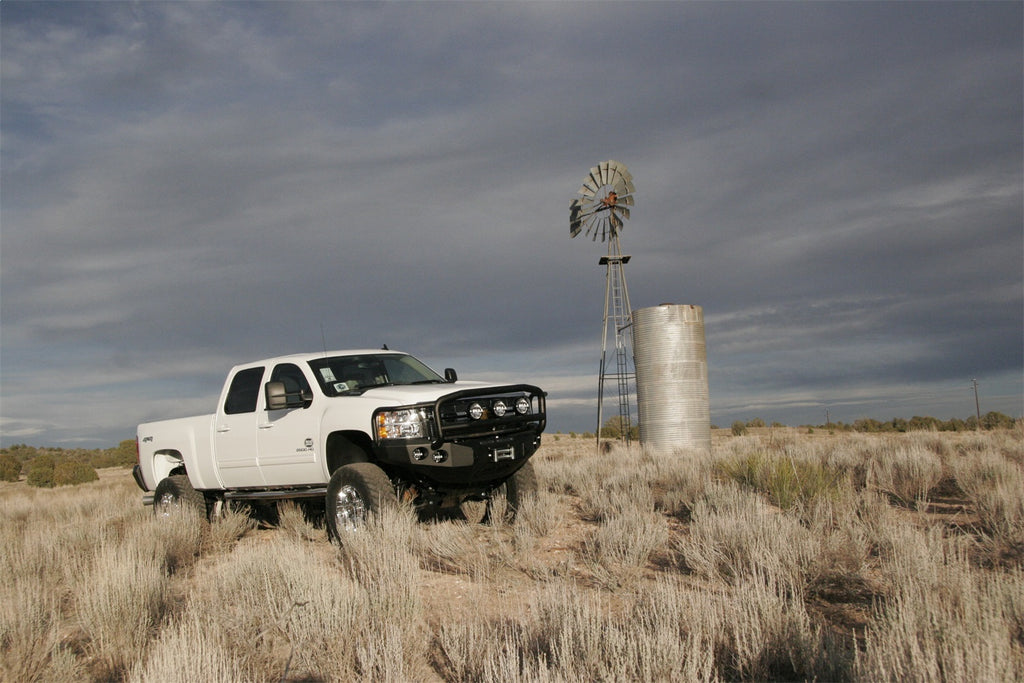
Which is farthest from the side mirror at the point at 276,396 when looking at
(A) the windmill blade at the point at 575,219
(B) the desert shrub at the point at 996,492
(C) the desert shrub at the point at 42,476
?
(C) the desert shrub at the point at 42,476

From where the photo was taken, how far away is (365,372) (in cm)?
959

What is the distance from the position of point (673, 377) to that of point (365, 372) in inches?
517

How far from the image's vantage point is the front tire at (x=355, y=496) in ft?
25.6

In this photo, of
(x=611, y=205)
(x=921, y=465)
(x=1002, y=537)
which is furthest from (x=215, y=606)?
(x=611, y=205)

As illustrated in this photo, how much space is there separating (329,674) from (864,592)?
3.99 metres

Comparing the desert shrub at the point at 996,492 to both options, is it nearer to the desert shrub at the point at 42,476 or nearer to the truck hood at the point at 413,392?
the truck hood at the point at 413,392

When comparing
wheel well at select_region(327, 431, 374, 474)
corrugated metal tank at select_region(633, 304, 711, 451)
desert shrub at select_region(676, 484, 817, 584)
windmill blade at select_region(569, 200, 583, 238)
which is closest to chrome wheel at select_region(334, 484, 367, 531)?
wheel well at select_region(327, 431, 374, 474)

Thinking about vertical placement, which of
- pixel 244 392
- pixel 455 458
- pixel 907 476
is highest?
pixel 244 392

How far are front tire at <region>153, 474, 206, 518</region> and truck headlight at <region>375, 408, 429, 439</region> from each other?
4064 millimetres

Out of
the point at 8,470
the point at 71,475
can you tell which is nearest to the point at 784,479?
the point at 71,475

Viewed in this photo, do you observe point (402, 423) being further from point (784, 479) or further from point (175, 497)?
point (784, 479)

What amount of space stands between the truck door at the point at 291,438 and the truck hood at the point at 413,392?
801mm

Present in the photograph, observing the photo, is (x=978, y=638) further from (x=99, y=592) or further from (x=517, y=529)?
(x=99, y=592)

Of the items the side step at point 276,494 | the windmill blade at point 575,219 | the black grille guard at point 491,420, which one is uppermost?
the windmill blade at point 575,219
